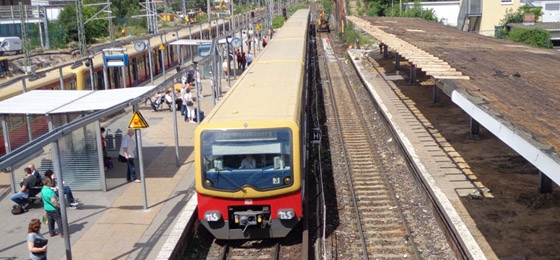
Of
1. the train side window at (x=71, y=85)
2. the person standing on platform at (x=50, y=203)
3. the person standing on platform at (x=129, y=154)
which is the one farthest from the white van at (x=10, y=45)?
the person standing on platform at (x=50, y=203)

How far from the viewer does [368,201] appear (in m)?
12.7

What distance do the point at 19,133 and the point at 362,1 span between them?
76.6 metres

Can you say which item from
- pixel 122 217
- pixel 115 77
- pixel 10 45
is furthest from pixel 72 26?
pixel 122 217

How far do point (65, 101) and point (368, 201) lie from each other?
677 centimetres

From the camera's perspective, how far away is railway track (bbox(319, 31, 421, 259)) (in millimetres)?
10250

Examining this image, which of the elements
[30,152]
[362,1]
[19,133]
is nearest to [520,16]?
[362,1]

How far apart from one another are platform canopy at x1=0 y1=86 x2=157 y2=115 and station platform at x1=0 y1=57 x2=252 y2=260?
1610 millimetres

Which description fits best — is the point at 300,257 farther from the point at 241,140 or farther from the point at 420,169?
the point at 420,169

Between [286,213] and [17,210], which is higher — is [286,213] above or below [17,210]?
above

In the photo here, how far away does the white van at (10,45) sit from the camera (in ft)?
140

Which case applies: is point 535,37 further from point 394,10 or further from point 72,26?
point 72,26

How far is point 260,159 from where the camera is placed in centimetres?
952

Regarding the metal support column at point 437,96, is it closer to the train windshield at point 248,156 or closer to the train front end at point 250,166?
the train front end at point 250,166

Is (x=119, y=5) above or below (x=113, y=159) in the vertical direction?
above
